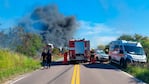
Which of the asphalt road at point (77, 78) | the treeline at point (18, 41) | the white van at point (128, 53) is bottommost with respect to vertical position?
the asphalt road at point (77, 78)

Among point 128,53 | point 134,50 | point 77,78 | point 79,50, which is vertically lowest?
point 77,78

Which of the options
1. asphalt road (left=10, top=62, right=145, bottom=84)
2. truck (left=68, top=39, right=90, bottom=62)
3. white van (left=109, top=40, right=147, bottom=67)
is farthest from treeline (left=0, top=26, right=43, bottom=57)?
asphalt road (left=10, top=62, right=145, bottom=84)

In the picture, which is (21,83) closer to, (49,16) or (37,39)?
(37,39)

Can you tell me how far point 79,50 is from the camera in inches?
1578

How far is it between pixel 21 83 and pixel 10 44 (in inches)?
933

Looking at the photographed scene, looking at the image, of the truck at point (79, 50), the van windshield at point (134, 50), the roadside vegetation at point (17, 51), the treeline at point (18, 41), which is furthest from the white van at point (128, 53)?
the treeline at point (18, 41)

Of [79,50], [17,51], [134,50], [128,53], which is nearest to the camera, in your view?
[128,53]

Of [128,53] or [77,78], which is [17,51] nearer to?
[128,53]

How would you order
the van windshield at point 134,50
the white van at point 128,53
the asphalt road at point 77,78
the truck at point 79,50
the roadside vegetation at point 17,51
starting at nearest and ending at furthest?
the asphalt road at point 77,78 → the roadside vegetation at point 17,51 → the white van at point 128,53 → the van windshield at point 134,50 → the truck at point 79,50

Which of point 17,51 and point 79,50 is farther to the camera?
point 17,51

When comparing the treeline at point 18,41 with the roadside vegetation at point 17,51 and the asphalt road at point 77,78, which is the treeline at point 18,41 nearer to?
the roadside vegetation at point 17,51

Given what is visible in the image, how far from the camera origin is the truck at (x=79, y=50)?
130 feet

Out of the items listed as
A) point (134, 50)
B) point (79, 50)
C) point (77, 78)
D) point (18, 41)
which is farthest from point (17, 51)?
point (77, 78)

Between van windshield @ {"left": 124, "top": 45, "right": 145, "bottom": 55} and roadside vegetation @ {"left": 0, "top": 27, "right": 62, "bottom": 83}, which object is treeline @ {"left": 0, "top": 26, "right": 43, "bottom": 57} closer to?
roadside vegetation @ {"left": 0, "top": 27, "right": 62, "bottom": 83}
